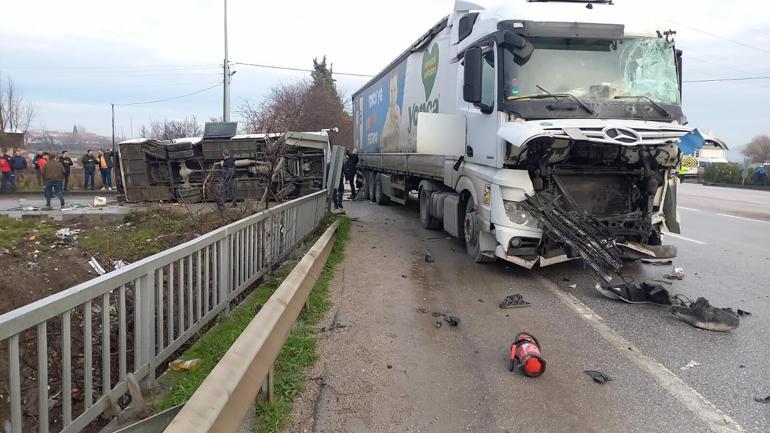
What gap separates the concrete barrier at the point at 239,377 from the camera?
2150 millimetres

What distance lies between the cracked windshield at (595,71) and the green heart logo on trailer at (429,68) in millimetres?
3548

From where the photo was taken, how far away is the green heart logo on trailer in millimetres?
10234

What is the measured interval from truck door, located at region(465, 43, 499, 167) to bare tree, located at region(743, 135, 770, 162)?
244 feet

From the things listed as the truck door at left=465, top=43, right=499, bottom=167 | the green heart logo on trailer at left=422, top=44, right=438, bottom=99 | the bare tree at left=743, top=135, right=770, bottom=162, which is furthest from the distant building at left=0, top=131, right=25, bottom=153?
the bare tree at left=743, top=135, right=770, bottom=162

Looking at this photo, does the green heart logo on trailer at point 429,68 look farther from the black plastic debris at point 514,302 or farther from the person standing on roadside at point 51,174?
the person standing on roadside at point 51,174

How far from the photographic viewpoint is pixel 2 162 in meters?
21.0

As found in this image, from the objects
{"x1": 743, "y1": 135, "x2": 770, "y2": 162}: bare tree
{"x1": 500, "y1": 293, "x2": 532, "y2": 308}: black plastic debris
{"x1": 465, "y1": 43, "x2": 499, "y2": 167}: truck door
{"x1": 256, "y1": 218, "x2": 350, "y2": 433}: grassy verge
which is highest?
{"x1": 743, "y1": 135, "x2": 770, "y2": 162}: bare tree

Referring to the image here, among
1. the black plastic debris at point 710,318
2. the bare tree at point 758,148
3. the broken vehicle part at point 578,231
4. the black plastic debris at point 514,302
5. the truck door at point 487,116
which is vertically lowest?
the black plastic debris at point 514,302

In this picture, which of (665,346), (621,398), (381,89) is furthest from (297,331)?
(381,89)

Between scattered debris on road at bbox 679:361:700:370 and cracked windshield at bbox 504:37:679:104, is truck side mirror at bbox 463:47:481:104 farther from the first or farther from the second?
scattered debris on road at bbox 679:361:700:370

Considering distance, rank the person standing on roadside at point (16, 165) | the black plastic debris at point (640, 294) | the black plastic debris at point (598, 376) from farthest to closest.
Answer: the person standing on roadside at point (16, 165), the black plastic debris at point (640, 294), the black plastic debris at point (598, 376)

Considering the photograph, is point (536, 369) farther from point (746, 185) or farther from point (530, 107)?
point (746, 185)

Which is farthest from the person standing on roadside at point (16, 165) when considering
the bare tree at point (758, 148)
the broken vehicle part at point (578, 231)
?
the bare tree at point (758, 148)

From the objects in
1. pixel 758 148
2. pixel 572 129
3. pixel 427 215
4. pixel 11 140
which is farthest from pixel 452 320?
pixel 758 148
